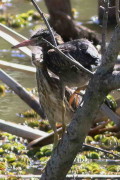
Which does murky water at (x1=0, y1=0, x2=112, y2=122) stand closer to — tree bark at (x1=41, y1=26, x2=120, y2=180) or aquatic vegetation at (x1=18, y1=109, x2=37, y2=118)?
aquatic vegetation at (x1=18, y1=109, x2=37, y2=118)

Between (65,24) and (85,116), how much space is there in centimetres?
649

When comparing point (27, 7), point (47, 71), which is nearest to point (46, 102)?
point (47, 71)

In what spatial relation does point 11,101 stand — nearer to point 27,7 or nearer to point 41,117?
point 41,117

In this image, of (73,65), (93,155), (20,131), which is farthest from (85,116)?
(20,131)

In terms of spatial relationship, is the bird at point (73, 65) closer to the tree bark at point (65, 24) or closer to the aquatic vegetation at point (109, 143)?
the aquatic vegetation at point (109, 143)

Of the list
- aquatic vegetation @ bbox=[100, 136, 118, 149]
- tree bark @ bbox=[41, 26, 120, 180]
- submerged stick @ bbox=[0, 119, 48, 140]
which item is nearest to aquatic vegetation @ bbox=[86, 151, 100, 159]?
aquatic vegetation @ bbox=[100, 136, 118, 149]

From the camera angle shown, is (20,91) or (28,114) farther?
(28,114)

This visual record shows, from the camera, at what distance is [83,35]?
919 centimetres

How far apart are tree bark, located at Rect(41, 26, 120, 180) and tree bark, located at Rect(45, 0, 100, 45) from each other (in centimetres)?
603

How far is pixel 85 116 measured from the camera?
10.1 feet

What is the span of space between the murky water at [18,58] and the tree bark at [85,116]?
11.0 feet

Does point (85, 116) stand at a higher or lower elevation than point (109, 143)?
lower

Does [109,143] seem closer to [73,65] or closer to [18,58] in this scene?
[73,65]

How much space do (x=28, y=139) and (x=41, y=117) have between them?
541 mm
